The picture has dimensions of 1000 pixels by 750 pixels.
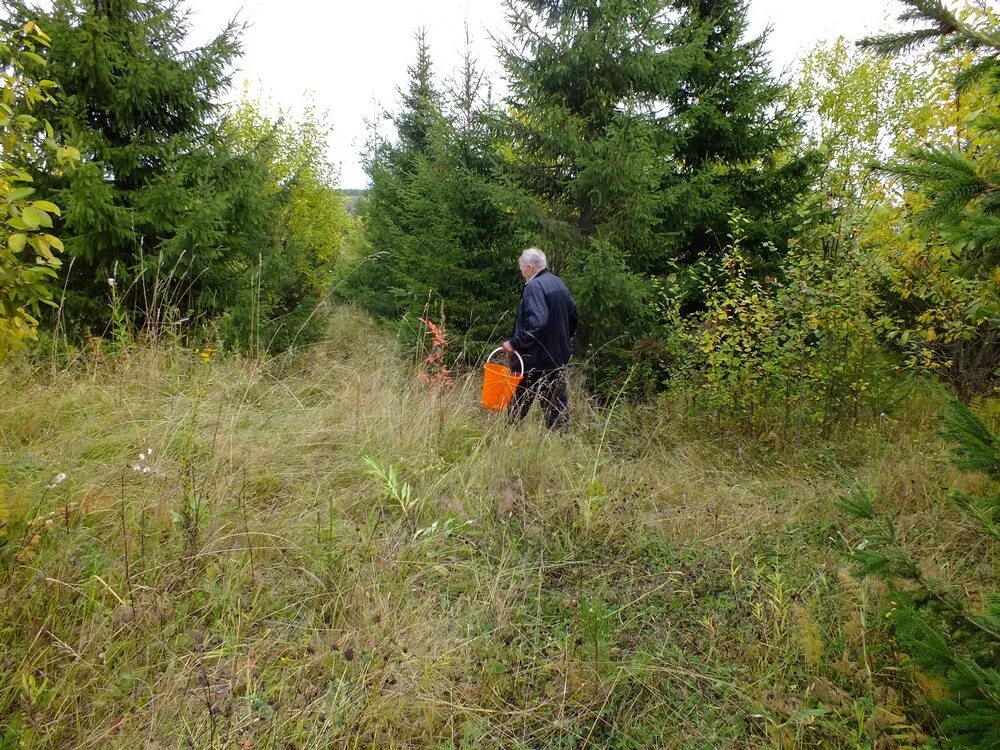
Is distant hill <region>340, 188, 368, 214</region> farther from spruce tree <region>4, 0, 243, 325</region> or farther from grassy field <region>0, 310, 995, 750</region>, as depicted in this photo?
grassy field <region>0, 310, 995, 750</region>

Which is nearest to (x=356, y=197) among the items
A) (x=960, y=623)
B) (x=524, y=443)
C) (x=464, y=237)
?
(x=464, y=237)

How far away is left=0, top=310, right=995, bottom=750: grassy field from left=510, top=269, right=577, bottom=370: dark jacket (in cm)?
149

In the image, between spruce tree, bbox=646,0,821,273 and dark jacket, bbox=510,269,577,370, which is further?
spruce tree, bbox=646,0,821,273

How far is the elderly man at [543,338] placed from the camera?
560 centimetres

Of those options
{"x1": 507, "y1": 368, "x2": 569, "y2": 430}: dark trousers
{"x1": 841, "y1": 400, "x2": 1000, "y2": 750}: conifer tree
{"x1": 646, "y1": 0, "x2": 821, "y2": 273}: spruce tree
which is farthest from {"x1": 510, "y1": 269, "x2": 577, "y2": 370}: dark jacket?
{"x1": 841, "y1": 400, "x2": 1000, "y2": 750}: conifer tree

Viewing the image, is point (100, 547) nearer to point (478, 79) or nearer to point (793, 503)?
point (793, 503)

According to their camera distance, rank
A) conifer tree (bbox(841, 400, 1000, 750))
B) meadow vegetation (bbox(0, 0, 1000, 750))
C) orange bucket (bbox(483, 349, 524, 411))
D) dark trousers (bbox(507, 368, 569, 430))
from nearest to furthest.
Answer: conifer tree (bbox(841, 400, 1000, 750)), meadow vegetation (bbox(0, 0, 1000, 750)), orange bucket (bbox(483, 349, 524, 411)), dark trousers (bbox(507, 368, 569, 430))

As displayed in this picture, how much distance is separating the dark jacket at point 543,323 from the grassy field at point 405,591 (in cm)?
149

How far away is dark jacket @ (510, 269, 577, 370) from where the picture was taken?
5.62m

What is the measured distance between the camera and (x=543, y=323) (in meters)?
5.59

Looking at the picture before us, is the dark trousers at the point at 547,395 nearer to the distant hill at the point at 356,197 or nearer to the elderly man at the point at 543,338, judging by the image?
the elderly man at the point at 543,338

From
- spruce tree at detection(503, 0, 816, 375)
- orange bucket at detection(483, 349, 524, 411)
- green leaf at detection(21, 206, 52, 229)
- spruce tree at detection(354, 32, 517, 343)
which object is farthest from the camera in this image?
spruce tree at detection(354, 32, 517, 343)

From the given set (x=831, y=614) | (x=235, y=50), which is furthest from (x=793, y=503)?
(x=235, y=50)

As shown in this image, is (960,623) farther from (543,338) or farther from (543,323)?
(543,338)
